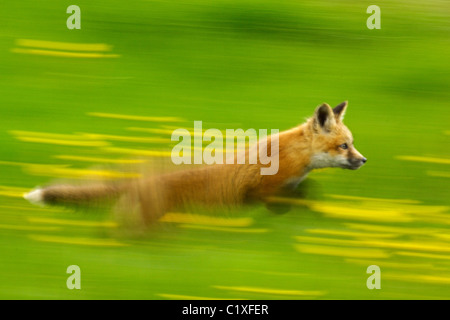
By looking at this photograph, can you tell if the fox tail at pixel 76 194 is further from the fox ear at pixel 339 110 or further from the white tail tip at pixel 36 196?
the fox ear at pixel 339 110

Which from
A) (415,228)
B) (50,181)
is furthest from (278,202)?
(50,181)

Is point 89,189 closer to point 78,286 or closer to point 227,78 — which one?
point 78,286

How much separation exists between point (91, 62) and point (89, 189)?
88.1 inches

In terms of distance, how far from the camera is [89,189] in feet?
19.8

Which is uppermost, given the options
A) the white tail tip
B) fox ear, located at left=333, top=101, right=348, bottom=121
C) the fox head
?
fox ear, located at left=333, top=101, right=348, bottom=121

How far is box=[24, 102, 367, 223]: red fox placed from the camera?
5.93m

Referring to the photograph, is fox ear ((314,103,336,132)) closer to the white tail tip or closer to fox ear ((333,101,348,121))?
fox ear ((333,101,348,121))

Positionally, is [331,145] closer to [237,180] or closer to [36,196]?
[237,180]

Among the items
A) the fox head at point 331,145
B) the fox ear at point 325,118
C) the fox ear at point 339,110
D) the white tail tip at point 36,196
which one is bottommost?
the white tail tip at point 36,196

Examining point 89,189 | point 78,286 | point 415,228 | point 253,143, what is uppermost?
point 253,143

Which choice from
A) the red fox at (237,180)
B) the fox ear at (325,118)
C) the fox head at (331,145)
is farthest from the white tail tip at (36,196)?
the fox ear at (325,118)

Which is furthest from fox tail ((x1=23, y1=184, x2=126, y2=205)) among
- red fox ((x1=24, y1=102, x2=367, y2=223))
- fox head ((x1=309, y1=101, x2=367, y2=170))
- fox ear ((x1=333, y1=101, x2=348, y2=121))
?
fox ear ((x1=333, y1=101, x2=348, y2=121))

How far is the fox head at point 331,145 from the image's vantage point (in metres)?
6.15

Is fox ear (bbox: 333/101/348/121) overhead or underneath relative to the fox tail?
overhead
